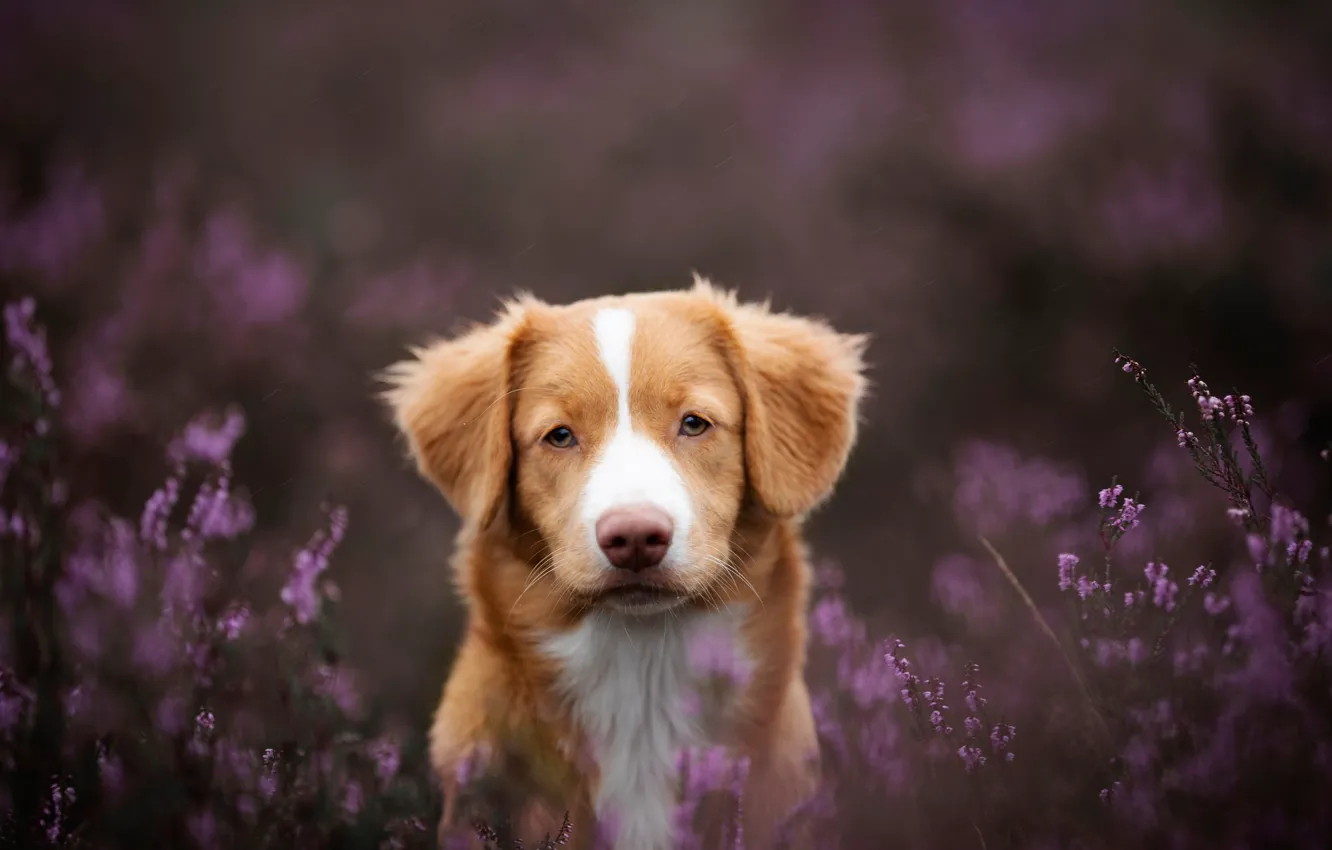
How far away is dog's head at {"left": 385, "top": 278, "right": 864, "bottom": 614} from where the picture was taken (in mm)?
2729

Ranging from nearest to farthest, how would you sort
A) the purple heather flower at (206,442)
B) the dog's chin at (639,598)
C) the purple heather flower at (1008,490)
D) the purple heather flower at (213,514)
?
the dog's chin at (639,598) → the purple heather flower at (213,514) → the purple heather flower at (206,442) → the purple heather flower at (1008,490)

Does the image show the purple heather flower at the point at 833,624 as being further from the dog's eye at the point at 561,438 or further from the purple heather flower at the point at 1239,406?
the purple heather flower at the point at 1239,406

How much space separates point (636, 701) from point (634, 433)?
0.81m

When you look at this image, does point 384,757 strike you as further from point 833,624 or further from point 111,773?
point 833,624

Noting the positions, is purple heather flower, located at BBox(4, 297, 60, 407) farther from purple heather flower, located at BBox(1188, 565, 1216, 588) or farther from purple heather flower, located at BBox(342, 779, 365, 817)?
purple heather flower, located at BBox(1188, 565, 1216, 588)

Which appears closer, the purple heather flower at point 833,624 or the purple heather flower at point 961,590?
the purple heather flower at point 833,624

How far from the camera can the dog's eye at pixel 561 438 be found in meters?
2.97

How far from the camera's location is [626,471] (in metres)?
2.75

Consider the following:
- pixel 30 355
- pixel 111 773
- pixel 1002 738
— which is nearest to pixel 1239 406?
pixel 1002 738

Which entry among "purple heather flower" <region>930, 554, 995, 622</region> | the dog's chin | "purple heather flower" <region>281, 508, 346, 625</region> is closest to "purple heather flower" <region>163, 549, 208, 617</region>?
"purple heather flower" <region>281, 508, 346, 625</region>

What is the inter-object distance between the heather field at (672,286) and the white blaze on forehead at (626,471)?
0.59 m

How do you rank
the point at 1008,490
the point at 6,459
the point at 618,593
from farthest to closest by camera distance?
1. the point at 1008,490
2. the point at 6,459
3. the point at 618,593

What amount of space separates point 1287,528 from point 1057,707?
0.79 metres

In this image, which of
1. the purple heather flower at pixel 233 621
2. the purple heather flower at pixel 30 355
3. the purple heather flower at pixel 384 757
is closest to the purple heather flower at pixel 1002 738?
the purple heather flower at pixel 384 757
